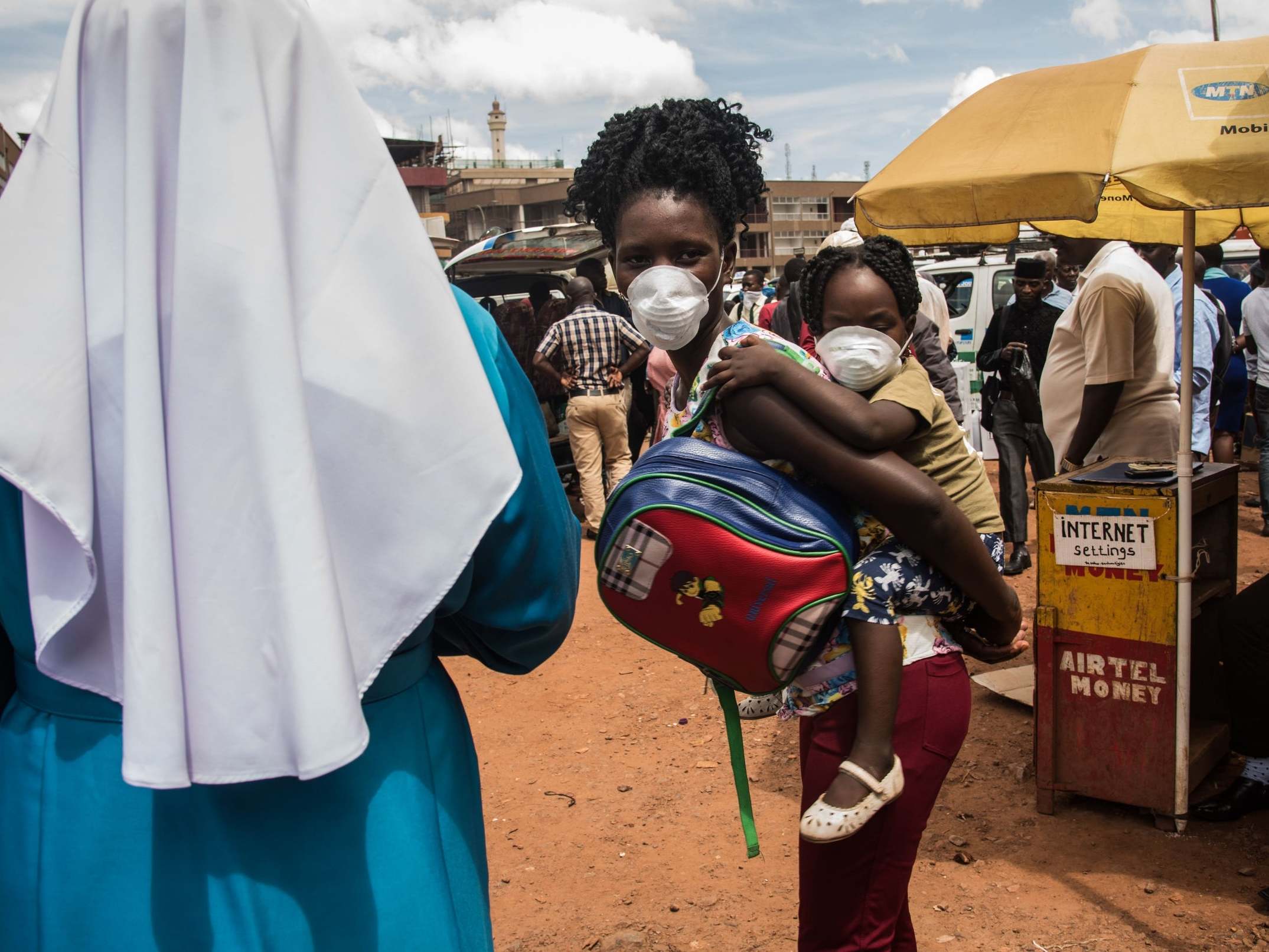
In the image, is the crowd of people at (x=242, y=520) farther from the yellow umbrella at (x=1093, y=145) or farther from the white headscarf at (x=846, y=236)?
the white headscarf at (x=846, y=236)

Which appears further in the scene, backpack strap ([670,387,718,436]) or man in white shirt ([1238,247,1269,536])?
man in white shirt ([1238,247,1269,536])

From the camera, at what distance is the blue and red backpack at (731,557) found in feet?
5.61

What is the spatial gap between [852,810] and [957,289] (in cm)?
1021

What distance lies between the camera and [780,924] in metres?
3.20

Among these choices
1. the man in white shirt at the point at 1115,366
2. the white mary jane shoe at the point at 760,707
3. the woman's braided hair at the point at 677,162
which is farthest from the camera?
the man in white shirt at the point at 1115,366

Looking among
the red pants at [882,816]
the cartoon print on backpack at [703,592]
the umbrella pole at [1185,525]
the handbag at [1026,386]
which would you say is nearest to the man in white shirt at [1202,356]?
the handbag at [1026,386]

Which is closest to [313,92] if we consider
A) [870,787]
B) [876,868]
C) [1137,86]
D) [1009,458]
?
[870,787]

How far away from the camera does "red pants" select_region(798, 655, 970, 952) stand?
6.10 feet

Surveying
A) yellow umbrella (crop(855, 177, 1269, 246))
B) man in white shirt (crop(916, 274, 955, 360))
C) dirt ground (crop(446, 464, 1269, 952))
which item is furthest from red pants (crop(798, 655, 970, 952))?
man in white shirt (crop(916, 274, 955, 360))

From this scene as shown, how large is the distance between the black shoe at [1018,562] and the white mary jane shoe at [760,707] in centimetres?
490

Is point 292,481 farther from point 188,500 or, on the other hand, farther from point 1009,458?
point 1009,458

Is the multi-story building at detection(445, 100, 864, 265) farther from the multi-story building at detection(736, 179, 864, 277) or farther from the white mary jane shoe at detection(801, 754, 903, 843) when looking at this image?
the white mary jane shoe at detection(801, 754, 903, 843)

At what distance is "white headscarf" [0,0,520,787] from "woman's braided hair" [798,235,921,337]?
1.05 metres

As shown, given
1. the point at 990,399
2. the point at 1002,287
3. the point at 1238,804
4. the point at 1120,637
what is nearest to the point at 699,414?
the point at 1120,637
